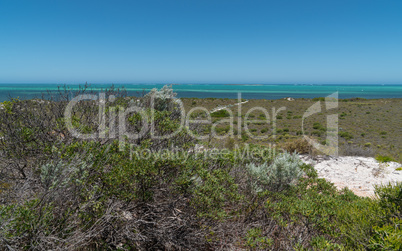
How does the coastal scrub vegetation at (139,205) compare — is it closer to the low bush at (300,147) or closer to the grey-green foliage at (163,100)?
the grey-green foliage at (163,100)

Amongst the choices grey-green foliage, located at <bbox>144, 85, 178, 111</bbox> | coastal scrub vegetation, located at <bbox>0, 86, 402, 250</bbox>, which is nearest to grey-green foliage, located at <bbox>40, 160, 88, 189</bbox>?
coastal scrub vegetation, located at <bbox>0, 86, 402, 250</bbox>

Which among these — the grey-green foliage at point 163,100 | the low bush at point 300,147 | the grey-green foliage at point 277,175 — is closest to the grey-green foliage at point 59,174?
the grey-green foliage at point 277,175

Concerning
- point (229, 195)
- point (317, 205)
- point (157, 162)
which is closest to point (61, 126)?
point (157, 162)

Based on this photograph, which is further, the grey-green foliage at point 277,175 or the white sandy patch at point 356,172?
the white sandy patch at point 356,172

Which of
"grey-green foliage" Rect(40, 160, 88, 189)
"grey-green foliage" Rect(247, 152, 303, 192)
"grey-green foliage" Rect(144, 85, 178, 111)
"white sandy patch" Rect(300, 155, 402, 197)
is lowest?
"white sandy patch" Rect(300, 155, 402, 197)

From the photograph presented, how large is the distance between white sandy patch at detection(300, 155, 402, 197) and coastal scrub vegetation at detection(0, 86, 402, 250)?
228 centimetres

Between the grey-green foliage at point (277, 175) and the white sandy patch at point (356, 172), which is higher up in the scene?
the grey-green foliage at point (277, 175)

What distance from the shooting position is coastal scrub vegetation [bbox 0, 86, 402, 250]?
2.48 metres

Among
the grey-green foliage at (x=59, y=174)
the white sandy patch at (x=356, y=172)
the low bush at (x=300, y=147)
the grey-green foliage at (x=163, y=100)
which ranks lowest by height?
the white sandy patch at (x=356, y=172)

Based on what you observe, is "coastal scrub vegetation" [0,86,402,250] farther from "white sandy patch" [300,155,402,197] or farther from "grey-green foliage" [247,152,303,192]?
"white sandy patch" [300,155,402,197]

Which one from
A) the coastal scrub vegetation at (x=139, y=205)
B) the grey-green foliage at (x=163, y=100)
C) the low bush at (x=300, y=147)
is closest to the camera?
the coastal scrub vegetation at (x=139, y=205)

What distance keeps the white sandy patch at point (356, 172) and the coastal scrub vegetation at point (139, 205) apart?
2276mm

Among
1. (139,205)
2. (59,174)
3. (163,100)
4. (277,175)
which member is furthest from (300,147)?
(59,174)

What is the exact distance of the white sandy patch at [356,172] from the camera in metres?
6.02
